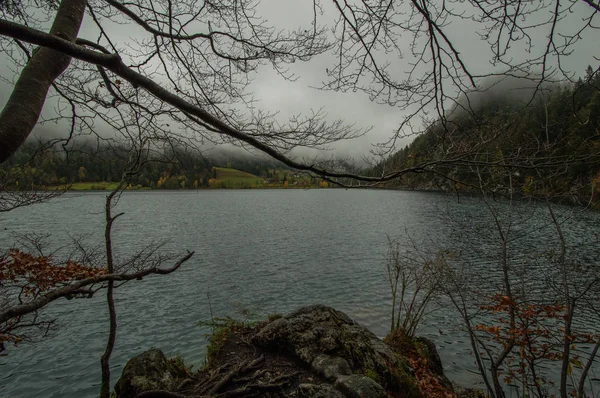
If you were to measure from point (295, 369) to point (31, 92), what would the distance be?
6025mm

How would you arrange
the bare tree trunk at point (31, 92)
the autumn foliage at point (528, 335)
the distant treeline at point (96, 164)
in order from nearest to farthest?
the bare tree trunk at point (31, 92) → the distant treeline at point (96, 164) → the autumn foliage at point (528, 335)

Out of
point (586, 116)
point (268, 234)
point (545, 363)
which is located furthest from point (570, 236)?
point (586, 116)

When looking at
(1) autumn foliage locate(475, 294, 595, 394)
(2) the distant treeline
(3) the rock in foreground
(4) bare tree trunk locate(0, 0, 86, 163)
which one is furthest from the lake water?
(4) bare tree trunk locate(0, 0, 86, 163)

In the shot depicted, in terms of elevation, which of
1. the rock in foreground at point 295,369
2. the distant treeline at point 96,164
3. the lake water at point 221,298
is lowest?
the lake water at point 221,298

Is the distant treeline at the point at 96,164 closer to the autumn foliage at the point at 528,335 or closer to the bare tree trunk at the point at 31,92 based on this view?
Result: the bare tree trunk at the point at 31,92

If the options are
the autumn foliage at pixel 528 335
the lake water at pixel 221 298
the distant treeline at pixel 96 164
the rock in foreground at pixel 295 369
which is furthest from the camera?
the lake water at pixel 221 298

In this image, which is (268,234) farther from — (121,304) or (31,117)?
(31,117)

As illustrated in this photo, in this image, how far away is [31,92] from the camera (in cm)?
208

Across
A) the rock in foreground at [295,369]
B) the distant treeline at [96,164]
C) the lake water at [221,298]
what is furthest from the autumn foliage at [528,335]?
the distant treeline at [96,164]

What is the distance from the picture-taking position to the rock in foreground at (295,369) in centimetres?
532

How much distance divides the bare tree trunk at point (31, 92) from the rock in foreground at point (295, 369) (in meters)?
4.67

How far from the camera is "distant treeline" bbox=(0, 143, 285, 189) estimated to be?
4.47 meters

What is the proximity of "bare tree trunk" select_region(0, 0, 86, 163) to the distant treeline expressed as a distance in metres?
1.58

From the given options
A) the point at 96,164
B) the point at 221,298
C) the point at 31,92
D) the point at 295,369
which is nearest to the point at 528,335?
the point at 295,369
